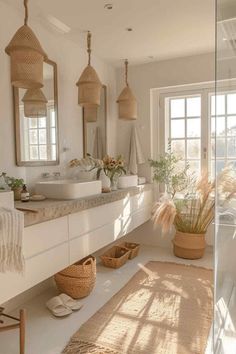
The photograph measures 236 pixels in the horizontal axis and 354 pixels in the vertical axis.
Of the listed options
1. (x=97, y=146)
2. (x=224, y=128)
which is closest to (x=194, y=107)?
(x=97, y=146)

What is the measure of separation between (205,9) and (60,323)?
2793mm

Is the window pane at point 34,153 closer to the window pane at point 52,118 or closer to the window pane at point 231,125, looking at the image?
the window pane at point 52,118

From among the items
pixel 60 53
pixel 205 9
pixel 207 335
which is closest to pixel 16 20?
pixel 60 53

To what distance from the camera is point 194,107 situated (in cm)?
387

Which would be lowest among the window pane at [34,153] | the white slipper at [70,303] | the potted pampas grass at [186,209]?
the white slipper at [70,303]

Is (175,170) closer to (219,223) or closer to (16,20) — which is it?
(219,223)

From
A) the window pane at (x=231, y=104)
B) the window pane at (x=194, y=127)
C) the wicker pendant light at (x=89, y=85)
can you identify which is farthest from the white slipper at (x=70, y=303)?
the window pane at (x=194, y=127)

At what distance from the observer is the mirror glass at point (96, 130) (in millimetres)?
3426

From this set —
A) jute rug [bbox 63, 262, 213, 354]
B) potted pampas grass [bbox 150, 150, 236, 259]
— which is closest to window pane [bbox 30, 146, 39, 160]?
jute rug [bbox 63, 262, 213, 354]

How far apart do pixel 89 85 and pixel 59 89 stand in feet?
1.20

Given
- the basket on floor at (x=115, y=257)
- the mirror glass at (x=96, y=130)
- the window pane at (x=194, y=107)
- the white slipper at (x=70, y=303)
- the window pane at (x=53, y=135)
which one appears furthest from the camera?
the window pane at (x=194, y=107)

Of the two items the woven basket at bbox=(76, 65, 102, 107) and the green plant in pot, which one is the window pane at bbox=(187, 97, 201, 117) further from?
the green plant in pot

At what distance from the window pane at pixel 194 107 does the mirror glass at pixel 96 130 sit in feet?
3.67

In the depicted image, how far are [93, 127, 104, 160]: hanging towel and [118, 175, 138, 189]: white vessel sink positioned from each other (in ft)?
1.56
